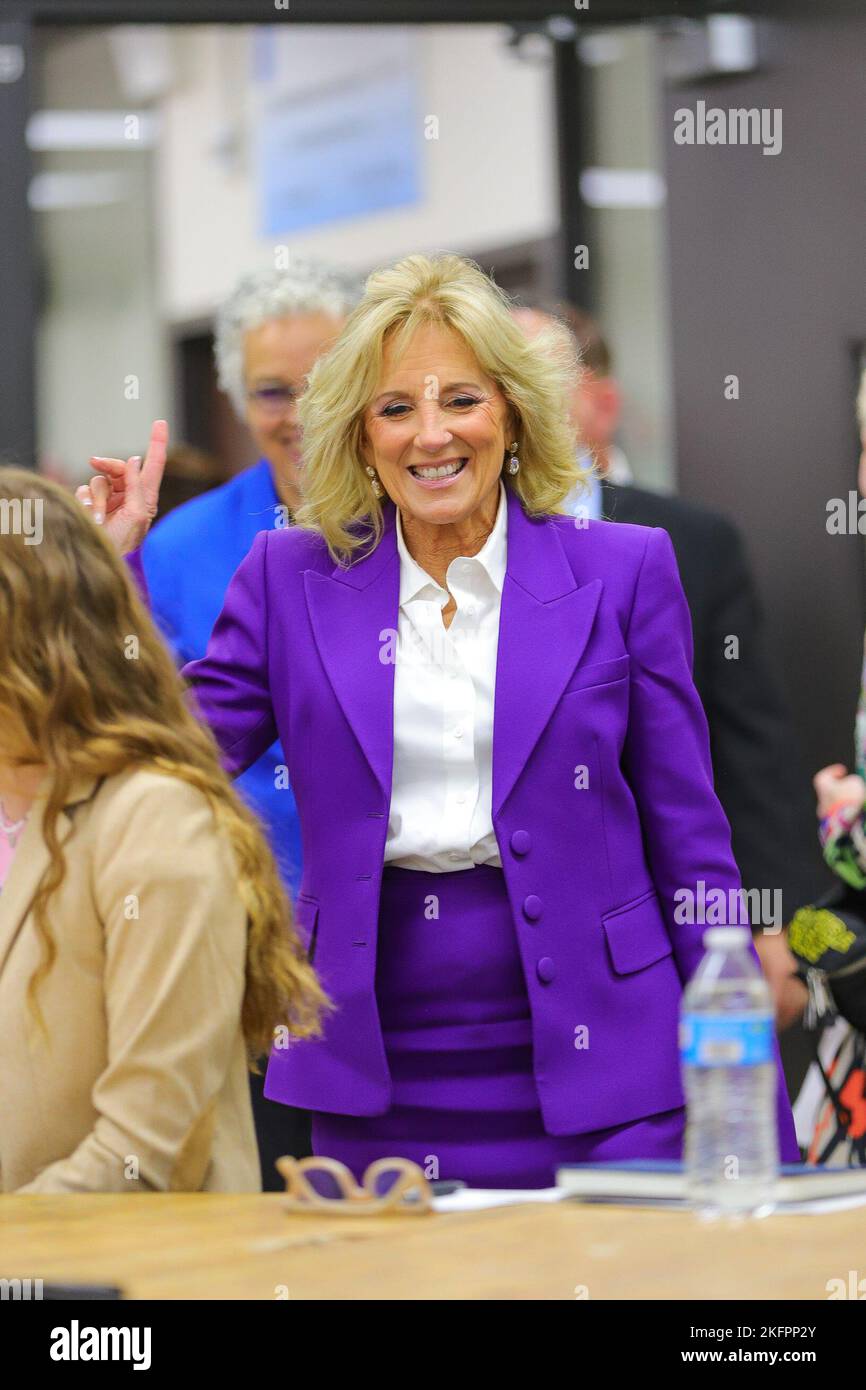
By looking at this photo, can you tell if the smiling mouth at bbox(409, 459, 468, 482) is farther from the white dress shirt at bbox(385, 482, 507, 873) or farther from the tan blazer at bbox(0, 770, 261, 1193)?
the tan blazer at bbox(0, 770, 261, 1193)

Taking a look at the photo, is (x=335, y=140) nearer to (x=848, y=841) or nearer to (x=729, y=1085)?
(x=848, y=841)

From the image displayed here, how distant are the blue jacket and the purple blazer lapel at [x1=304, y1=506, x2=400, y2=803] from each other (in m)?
0.71

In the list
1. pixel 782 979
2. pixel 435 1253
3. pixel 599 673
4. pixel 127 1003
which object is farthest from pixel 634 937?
pixel 782 979

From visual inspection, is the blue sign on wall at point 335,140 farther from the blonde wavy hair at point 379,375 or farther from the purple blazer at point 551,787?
the purple blazer at point 551,787

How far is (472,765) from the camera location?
281 cm

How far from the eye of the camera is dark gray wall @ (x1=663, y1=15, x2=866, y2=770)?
18.1 ft

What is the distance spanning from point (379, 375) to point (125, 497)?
1.83 ft

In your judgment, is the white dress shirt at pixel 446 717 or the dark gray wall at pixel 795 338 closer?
the white dress shirt at pixel 446 717

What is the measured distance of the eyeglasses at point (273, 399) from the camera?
3922 millimetres

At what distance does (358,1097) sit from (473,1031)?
6.8 inches

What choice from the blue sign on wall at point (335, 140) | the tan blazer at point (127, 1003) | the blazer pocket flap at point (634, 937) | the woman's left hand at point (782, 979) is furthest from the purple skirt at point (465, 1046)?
the blue sign on wall at point (335, 140)

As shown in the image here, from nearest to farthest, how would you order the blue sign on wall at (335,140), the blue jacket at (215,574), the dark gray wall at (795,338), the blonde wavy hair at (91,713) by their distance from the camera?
1. the blonde wavy hair at (91,713)
2. the blue jacket at (215,574)
3. the dark gray wall at (795,338)
4. the blue sign on wall at (335,140)

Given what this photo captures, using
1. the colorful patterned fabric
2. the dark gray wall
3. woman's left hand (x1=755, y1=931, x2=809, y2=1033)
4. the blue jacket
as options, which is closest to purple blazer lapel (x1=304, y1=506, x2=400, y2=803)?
the blue jacket

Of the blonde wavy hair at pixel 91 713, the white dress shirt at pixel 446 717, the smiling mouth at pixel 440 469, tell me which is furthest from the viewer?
the smiling mouth at pixel 440 469
